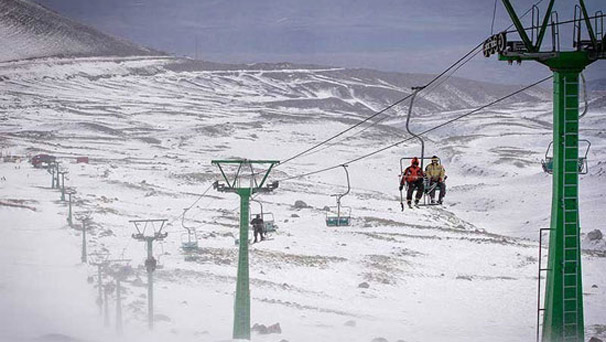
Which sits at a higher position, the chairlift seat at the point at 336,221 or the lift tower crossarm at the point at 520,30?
the lift tower crossarm at the point at 520,30

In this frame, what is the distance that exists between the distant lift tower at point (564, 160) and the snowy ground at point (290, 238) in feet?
44.9

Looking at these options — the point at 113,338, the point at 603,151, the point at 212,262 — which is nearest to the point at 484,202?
the point at 603,151

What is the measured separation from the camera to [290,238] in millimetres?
43500

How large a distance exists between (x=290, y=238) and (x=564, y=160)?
31797 mm

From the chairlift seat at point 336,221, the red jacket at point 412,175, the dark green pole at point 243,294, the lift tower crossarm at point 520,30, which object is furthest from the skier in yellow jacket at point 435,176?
the chairlift seat at point 336,221

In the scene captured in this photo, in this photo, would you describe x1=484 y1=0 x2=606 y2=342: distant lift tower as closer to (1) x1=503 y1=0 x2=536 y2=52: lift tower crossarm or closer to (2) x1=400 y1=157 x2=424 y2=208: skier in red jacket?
(1) x1=503 y1=0 x2=536 y2=52: lift tower crossarm

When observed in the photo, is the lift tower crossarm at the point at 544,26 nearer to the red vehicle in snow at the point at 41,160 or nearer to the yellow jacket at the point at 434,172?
the yellow jacket at the point at 434,172

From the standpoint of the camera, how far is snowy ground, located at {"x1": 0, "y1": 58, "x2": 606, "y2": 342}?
27641 mm

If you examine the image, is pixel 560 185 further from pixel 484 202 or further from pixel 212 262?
pixel 484 202

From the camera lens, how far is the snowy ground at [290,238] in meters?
27.6

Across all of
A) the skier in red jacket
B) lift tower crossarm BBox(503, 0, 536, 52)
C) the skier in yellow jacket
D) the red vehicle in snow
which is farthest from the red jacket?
the red vehicle in snow

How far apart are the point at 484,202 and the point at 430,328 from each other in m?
38.2

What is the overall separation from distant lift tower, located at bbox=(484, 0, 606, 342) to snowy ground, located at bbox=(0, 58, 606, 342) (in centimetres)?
1368

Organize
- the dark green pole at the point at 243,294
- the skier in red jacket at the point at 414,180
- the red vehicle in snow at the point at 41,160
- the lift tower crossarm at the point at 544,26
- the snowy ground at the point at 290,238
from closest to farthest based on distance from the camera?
the lift tower crossarm at the point at 544,26
the skier in red jacket at the point at 414,180
the dark green pole at the point at 243,294
the snowy ground at the point at 290,238
the red vehicle in snow at the point at 41,160
